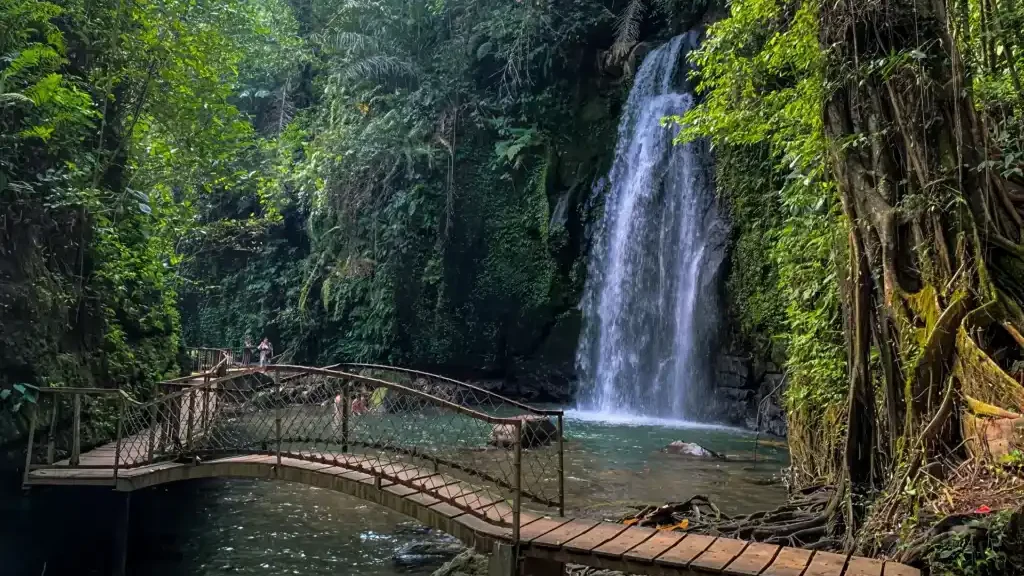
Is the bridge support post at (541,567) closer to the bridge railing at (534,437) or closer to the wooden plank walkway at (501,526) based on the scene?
the wooden plank walkway at (501,526)

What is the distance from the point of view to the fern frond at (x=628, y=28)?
60.5 ft

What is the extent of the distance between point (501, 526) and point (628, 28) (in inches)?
631

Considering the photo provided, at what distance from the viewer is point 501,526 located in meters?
5.35

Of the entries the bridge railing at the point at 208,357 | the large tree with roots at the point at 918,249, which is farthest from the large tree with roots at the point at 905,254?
the bridge railing at the point at 208,357

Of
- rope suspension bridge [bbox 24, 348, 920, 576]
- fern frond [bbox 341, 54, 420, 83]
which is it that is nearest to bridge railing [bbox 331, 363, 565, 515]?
rope suspension bridge [bbox 24, 348, 920, 576]

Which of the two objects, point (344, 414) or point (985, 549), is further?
point (344, 414)

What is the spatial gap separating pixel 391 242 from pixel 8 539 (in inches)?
587

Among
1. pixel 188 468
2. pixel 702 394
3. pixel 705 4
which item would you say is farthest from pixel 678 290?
pixel 188 468

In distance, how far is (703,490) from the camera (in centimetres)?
942

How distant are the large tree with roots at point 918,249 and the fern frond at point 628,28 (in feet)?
41.9

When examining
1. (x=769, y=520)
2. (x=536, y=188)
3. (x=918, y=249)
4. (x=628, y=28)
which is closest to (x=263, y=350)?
(x=536, y=188)

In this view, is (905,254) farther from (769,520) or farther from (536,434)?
(536,434)

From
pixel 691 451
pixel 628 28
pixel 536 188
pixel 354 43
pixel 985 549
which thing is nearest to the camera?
pixel 985 549

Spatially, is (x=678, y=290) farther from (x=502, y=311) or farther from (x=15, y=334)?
(x=15, y=334)
